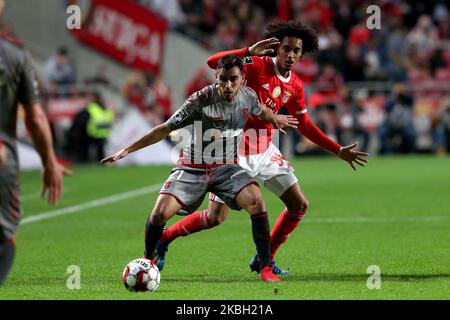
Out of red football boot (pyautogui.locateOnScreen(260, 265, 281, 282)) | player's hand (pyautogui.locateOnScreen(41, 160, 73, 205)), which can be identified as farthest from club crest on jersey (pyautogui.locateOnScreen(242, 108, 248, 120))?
player's hand (pyautogui.locateOnScreen(41, 160, 73, 205))

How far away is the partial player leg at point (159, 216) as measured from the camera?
828cm

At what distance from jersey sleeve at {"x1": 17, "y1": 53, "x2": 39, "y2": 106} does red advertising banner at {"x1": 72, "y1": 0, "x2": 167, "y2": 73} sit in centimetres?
2121

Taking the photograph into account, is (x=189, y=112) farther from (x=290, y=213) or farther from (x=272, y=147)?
(x=290, y=213)

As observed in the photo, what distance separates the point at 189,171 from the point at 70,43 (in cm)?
1928

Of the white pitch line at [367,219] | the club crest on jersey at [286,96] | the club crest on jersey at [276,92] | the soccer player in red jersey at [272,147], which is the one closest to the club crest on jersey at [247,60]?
the soccer player in red jersey at [272,147]

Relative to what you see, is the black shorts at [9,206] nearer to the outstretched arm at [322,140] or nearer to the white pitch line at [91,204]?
the outstretched arm at [322,140]

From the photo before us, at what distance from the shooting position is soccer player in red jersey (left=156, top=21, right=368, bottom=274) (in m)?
9.10

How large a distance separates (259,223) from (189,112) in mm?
1118

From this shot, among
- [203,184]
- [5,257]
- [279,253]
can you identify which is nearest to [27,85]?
[5,257]

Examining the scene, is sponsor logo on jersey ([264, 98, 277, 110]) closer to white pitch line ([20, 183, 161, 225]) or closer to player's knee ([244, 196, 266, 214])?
player's knee ([244, 196, 266, 214])

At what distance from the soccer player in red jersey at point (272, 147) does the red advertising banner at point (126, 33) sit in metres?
18.0

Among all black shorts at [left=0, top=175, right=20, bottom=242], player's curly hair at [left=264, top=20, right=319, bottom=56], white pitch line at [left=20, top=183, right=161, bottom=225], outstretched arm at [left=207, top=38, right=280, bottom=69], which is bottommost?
white pitch line at [left=20, top=183, right=161, bottom=225]

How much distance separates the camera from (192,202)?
8.42 metres
